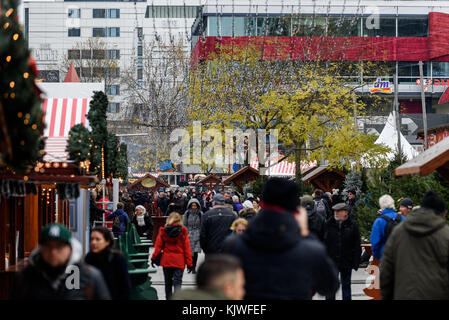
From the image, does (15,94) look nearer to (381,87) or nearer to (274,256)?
(274,256)

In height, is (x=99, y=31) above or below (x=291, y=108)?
above

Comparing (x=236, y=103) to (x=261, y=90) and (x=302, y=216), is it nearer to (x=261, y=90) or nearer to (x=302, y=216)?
(x=261, y=90)

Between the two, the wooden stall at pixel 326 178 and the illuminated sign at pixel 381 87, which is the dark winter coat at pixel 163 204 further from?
the illuminated sign at pixel 381 87

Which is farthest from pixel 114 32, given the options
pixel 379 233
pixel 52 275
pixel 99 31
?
pixel 52 275

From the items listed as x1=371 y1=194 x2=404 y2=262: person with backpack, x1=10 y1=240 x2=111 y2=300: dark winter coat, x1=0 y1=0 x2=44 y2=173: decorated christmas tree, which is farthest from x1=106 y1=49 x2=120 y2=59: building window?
x1=10 y1=240 x2=111 y2=300: dark winter coat

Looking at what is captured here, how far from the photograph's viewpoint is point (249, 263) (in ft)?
16.7

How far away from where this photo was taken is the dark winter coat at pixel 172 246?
12633 mm

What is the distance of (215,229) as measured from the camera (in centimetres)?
1309

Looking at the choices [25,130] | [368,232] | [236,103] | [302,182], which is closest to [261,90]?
[236,103]

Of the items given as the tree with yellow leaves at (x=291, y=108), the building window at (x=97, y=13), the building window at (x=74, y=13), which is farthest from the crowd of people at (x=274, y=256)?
the building window at (x=97, y=13)

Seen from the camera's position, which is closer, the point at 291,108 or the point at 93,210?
the point at 93,210

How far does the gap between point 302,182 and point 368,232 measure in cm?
1496

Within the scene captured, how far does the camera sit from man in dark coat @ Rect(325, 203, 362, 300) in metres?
12.1

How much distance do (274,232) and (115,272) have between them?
98.7 inches
